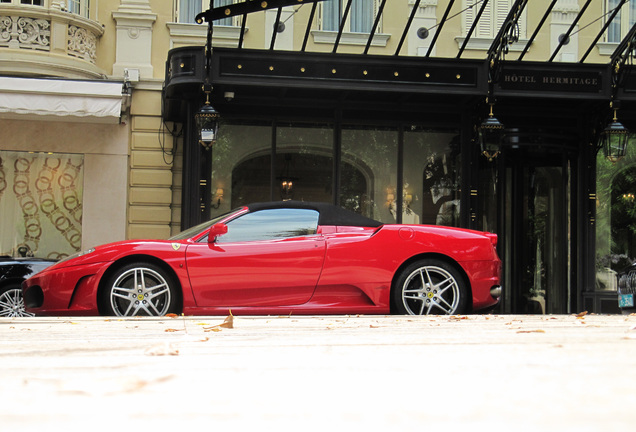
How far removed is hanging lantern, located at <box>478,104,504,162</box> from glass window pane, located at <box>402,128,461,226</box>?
0.99 meters

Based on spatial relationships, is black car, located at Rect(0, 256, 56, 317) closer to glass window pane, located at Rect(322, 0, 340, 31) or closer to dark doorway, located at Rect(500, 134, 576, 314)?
glass window pane, located at Rect(322, 0, 340, 31)

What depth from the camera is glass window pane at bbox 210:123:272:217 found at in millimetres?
12023

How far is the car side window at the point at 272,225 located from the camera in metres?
7.29

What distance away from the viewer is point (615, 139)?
37.6 ft

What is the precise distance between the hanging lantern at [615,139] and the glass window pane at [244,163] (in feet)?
16.1

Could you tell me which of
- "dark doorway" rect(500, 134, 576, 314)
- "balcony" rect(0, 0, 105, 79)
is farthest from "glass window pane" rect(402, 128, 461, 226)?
"balcony" rect(0, 0, 105, 79)

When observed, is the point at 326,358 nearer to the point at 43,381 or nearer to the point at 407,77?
the point at 43,381

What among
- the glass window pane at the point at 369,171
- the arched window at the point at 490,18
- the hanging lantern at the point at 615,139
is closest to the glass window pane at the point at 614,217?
the hanging lantern at the point at 615,139

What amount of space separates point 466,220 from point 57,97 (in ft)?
20.6

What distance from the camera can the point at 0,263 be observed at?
30.9 ft

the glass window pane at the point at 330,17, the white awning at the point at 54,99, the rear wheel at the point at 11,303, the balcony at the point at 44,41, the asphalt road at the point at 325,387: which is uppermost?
the glass window pane at the point at 330,17

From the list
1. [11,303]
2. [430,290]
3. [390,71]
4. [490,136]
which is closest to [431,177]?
[490,136]

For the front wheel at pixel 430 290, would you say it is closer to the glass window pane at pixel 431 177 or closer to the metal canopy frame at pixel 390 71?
the metal canopy frame at pixel 390 71

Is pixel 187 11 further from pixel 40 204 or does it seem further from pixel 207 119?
pixel 40 204
